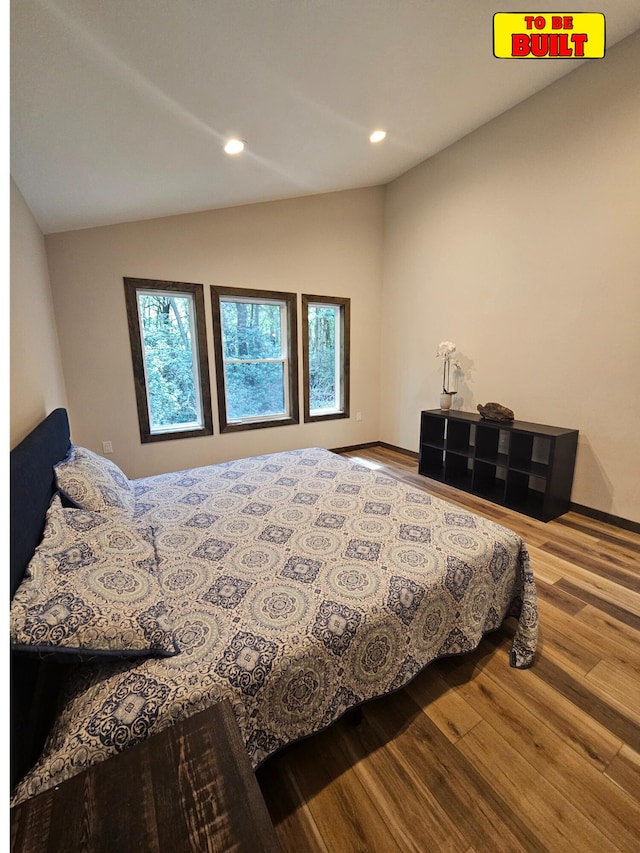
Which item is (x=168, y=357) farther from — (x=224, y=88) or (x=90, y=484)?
(x=224, y=88)

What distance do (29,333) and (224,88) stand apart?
1.66 metres

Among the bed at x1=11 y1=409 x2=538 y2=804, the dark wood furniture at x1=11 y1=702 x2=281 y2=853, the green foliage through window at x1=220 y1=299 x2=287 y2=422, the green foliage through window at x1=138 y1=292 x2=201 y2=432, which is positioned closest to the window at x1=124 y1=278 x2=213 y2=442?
the green foliage through window at x1=138 y1=292 x2=201 y2=432

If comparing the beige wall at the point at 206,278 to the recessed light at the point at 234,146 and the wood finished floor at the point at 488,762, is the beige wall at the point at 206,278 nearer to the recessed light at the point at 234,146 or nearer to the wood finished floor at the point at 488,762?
the recessed light at the point at 234,146

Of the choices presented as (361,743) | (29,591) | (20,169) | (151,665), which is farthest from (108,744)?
(20,169)

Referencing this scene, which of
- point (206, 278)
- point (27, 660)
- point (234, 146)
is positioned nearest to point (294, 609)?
point (27, 660)

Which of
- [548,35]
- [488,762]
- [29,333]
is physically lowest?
[488,762]

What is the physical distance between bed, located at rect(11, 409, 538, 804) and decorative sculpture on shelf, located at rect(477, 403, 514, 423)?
156 centimetres

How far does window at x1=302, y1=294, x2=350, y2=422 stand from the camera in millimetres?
4250

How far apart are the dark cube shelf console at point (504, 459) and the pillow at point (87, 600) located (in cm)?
287

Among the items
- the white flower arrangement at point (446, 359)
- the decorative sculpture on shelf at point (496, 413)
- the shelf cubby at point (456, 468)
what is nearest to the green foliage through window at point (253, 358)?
the white flower arrangement at point (446, 359)

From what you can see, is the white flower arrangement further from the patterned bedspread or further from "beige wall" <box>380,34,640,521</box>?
the patterned bedspread

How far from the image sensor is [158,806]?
1.93 ft

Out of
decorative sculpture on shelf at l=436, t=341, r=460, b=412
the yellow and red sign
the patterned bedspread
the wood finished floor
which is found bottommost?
the wood finished floor

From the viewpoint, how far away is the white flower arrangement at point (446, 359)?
3.71 meters
